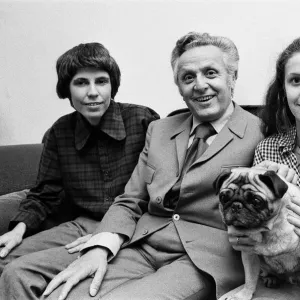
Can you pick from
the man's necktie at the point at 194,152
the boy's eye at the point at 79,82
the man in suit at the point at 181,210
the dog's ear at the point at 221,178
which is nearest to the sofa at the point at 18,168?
the boy's eye at the point at 79,82

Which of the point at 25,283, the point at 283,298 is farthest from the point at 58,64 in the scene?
the point at 283,298

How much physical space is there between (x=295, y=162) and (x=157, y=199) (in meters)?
0.54

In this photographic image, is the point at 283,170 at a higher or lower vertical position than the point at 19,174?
higher

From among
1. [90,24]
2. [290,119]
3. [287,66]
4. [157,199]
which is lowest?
[157,199]

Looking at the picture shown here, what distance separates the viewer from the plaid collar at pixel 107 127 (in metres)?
1.88

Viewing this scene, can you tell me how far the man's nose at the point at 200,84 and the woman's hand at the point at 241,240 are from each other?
58 cm

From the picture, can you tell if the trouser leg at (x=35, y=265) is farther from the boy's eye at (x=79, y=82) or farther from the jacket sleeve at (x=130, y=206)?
the boy's eye at (x=79, y=82)

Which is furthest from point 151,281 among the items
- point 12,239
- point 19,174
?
point 19,174

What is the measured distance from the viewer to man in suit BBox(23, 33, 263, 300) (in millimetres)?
1352

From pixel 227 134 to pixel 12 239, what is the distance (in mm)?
1018

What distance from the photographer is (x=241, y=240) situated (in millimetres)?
1255

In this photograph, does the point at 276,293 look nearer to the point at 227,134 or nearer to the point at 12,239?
the point at 227,134

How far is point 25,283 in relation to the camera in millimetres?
1405

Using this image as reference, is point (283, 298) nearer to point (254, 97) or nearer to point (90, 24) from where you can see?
point (254, 97)
